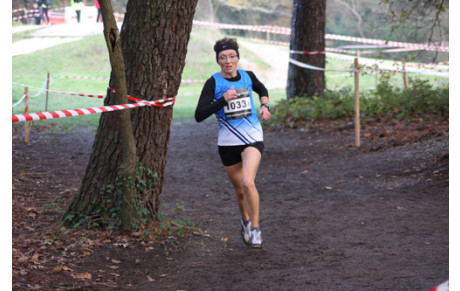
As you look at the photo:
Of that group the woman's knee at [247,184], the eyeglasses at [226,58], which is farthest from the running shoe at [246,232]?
the eyeglasses at [226,58]

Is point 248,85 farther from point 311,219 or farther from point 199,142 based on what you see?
point 199,142

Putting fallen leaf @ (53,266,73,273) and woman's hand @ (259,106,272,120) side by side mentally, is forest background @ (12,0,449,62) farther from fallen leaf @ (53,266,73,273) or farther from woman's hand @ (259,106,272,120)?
fallen leaf @ (53,266,73,273)

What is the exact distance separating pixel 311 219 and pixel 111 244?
97.2 inches

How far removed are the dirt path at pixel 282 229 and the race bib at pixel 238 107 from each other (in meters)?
1.32

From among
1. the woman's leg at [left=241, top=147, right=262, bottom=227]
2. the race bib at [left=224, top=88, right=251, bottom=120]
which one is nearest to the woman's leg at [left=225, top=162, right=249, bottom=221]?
the woman's leg at [left=241, top=147, right=262, bottom=227]

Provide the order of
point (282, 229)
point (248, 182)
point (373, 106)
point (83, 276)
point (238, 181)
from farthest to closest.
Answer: point (373, 106), point (282, 229), point (238, 181), point (248, 182), point (83, 276)

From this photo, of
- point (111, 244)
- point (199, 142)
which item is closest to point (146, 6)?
point (111, 244)

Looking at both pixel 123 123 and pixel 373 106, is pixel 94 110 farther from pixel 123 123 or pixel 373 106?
pixel 373 106

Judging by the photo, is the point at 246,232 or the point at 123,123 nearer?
the point at 123,123

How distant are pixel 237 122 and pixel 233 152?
305mm

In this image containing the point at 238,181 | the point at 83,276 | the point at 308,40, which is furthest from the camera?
the point at 308,40

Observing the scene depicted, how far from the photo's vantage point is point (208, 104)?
595 centimetres

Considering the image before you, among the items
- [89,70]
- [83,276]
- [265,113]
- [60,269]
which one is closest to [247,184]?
[265,113]

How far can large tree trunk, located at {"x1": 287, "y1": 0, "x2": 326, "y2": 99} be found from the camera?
53.9 ft
